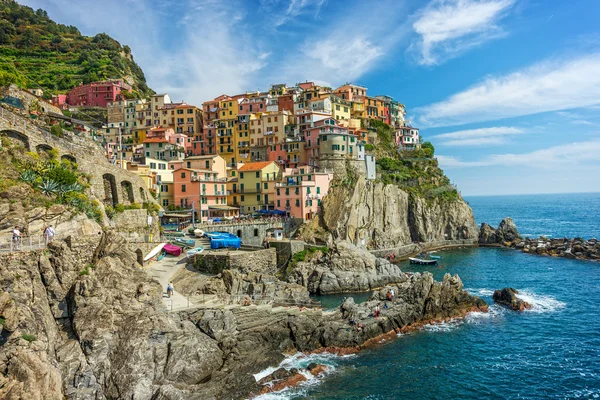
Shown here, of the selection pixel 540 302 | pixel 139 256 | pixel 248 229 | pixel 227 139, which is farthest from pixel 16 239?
Result: pixel 227 139

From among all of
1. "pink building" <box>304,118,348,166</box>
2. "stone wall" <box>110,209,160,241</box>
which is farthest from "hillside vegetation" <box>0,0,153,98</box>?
"stone wall" <box>110,209,160,241</box>

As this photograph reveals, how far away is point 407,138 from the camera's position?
9994 centimetres

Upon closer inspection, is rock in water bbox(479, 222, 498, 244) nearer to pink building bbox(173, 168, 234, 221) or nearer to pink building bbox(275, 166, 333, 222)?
pink building bbox(275, 166, 333, 222)

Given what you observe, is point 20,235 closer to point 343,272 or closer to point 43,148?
point 43,148

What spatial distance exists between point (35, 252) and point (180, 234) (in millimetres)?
24746

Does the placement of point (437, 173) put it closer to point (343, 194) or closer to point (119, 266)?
point (343, 194)

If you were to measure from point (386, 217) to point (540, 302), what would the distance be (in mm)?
29882

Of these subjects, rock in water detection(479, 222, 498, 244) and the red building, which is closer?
rock in water detection(479, 222, 498, 244)

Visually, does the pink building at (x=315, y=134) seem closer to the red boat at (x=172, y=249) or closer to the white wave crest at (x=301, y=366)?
the red boat at (x=172, y=249)

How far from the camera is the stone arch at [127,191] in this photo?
154 feet

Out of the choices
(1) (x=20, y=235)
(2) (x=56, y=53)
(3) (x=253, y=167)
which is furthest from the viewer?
(2) (x=56, y=53)

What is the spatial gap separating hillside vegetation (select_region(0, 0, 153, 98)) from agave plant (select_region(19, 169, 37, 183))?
80525mm

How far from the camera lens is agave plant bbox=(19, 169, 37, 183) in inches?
1224

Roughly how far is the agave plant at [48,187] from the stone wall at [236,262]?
14.2m
